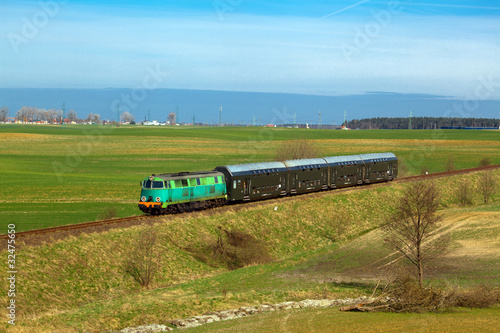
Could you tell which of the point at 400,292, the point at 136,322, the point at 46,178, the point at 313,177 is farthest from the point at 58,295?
the point at 46,178

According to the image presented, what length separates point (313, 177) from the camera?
220 feet

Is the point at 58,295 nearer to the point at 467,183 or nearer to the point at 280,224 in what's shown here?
the point at 280,224

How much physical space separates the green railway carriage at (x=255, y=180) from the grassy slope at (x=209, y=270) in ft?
6.00

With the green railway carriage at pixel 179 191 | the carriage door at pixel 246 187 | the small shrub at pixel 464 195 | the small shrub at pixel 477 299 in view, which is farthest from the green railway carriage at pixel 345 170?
the small shrub at pixel 477 299

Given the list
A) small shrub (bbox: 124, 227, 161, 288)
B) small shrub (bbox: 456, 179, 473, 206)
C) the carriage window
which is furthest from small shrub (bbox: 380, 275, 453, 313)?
small shrub (bbox: 456, 179, 473, 206)

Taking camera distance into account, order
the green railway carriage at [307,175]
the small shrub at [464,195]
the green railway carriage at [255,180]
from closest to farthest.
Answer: the green railway carriage at [255,180] < the green railway carriage at [307,175] < the small shrub at [464,195]

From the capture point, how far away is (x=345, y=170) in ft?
240

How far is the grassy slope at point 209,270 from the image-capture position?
99.7 feet

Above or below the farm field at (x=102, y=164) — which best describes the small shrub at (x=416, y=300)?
below

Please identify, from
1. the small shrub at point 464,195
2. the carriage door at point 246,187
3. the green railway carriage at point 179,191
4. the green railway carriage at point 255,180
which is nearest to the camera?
the green railway carriage at point 179,191

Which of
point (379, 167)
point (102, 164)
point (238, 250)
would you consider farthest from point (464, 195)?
point (102, 164)

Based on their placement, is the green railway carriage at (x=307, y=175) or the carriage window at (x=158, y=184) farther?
the green railway carriage at (x=307, y=175)

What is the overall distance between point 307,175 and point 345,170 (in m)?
9.14

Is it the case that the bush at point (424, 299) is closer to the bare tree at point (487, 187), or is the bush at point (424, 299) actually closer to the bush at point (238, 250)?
the bush at point (238, 250)
